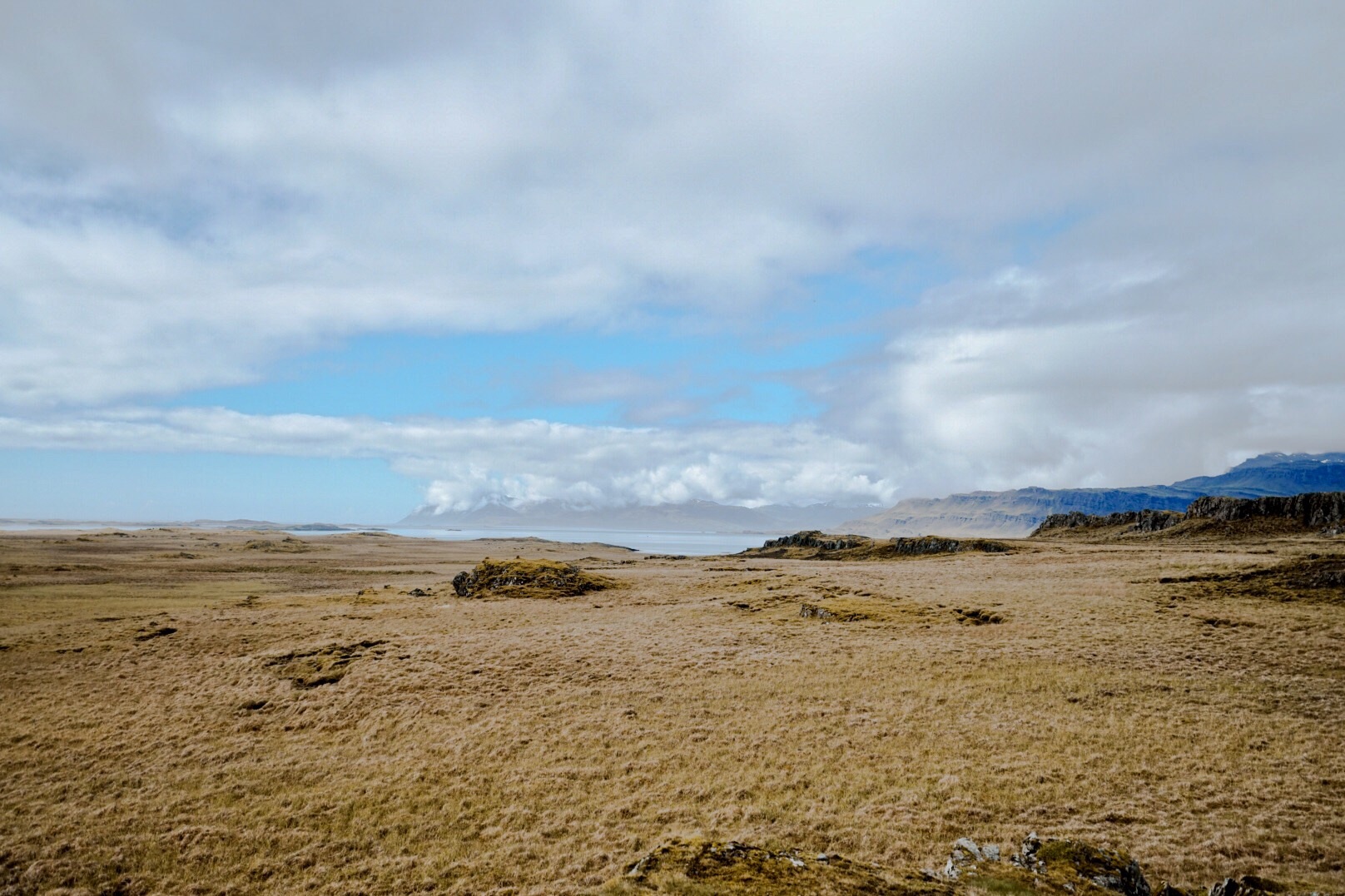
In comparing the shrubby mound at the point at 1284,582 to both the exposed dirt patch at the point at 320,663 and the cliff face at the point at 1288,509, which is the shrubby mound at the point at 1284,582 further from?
the exposed dirt patch at the point at 320,663

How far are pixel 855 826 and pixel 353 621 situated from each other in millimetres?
35772

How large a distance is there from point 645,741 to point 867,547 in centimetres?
8914

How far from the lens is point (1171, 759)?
1730 cm

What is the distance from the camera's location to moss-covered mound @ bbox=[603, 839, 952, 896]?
9.57 m

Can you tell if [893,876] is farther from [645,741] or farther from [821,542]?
[821,542]

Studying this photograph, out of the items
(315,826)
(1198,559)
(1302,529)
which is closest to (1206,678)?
(315,826)

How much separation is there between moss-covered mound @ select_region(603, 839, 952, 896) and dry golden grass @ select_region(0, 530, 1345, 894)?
233 centimetres

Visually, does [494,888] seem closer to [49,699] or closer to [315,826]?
[315,826]

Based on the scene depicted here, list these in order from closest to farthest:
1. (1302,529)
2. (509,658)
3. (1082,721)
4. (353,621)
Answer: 1. (1082,721)
2. (509,658)
3. (353,621)
4. (1302,529)

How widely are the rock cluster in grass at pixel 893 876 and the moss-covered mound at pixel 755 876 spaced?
0.6 inches

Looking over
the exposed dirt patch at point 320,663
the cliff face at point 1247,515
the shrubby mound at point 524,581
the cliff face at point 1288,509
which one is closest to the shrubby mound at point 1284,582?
the shrubby mound at point 524,581

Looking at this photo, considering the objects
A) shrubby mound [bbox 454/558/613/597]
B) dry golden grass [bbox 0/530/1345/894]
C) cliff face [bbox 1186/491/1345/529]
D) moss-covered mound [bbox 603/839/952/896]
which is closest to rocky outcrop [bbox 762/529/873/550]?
cliff face [bbox 1186/491/1345/529]

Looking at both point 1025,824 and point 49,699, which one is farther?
point 49,699

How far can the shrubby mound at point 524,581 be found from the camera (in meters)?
52.7
